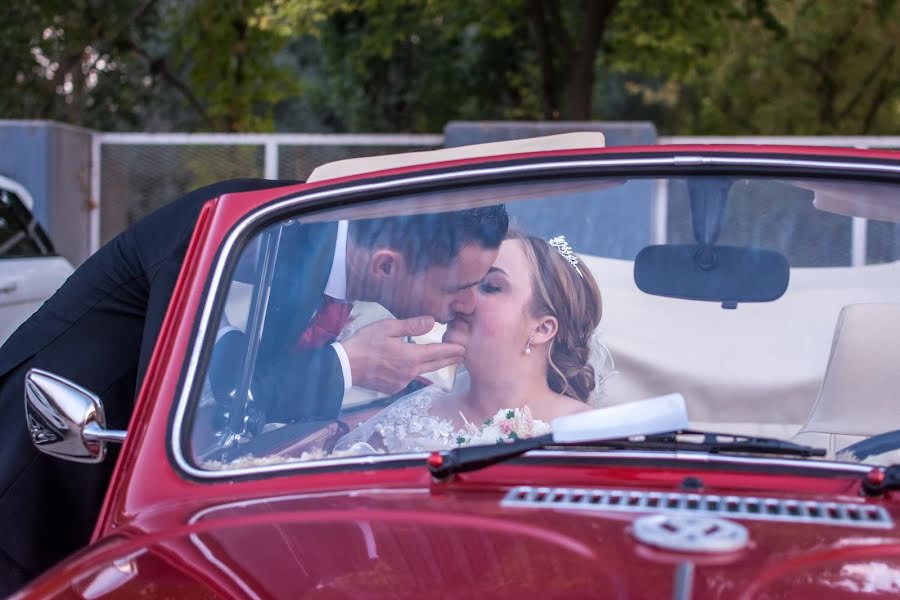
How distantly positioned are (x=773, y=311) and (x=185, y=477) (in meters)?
1.11

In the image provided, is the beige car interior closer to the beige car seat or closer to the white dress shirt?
the beige car seat

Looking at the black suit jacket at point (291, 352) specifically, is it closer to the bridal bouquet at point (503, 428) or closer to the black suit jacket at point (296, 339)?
the black suit jacket at point (296, 339)

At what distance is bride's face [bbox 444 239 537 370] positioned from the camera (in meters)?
2.28

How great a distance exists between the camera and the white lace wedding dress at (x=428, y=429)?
2.18 m

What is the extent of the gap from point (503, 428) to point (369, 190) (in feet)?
1.73

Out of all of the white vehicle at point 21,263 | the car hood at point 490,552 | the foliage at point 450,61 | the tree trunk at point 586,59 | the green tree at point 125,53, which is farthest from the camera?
the green tree at point 125,53

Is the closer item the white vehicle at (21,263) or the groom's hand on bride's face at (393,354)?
the groom's hand on bride's face at (393,354)

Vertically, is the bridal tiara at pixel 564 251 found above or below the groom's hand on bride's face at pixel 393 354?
above

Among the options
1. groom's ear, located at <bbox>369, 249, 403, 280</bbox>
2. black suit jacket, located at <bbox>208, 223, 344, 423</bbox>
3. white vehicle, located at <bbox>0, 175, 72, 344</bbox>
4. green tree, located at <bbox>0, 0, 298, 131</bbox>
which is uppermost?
green tree, located at <bbox>0, 0, 298, 131</bbox>

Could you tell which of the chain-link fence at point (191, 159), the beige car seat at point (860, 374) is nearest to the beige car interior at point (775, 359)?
the beige car seat at point (860, 374)

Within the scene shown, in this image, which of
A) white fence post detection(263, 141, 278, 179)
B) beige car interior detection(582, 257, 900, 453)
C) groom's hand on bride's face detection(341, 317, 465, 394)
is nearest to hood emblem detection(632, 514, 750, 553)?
beige car interior detection(582, 257, 900, 453)

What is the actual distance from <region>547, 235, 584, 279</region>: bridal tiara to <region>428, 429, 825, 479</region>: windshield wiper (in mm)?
474

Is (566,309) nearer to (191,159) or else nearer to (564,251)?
(564,251)

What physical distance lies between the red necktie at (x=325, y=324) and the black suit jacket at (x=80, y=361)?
76 centimetres
